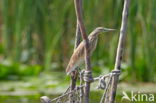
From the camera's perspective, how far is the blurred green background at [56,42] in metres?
5.67

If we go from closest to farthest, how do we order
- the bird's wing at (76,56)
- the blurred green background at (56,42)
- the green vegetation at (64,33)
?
the bird's wing at (76,56), the blurred green background at (56,42), the green vegetation at (64,33)

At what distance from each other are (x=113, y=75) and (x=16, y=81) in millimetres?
3775

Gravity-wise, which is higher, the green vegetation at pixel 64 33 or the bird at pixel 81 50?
the green vegetation at pixel 64 33

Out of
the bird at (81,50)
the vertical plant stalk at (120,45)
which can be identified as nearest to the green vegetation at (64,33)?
the bird at (81,50)

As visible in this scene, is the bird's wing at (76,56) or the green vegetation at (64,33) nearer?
the bird's wing at (76,56)

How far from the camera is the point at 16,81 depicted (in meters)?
6.11

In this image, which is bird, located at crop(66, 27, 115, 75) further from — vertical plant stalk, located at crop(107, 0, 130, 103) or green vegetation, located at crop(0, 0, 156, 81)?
green vegetation, located at crop(0, 0, 156, 81)

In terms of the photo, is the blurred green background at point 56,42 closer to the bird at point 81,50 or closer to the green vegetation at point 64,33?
the green vegetation at point 64,33

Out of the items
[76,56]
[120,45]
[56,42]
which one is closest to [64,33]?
[56,42]

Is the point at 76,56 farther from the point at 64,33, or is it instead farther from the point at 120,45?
the point at 64,33

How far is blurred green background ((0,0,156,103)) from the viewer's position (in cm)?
567

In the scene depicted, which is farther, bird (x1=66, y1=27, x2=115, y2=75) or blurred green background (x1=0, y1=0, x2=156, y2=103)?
blurred green background (x1=0, y1=0, x2=156, y2=103)

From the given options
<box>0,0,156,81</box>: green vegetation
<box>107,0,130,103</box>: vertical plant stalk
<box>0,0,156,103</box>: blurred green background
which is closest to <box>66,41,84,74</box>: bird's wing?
<box>107,0,130,103</box>: vertical plant stalk

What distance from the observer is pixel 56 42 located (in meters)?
6.65
